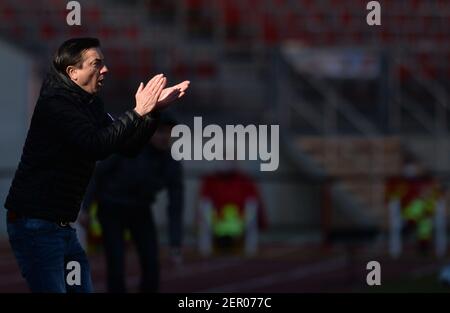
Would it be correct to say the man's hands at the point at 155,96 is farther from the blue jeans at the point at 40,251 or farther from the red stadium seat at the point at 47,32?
the red stadium seat at the point at 47,32

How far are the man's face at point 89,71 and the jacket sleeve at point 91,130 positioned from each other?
20cm

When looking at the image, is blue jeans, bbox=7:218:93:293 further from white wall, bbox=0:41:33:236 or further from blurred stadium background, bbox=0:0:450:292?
white wall, bbox=0:41:33:236

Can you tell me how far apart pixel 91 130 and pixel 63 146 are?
0.21m

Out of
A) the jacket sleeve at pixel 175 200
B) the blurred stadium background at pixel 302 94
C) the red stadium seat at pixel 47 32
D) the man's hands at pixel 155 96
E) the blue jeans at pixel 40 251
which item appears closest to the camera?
the man's hands at pixel 155 96

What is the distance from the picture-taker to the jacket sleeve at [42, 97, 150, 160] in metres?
6.13

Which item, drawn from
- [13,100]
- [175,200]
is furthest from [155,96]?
[13,100]

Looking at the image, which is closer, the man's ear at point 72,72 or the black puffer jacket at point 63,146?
the black puffer jacket at point 63,146

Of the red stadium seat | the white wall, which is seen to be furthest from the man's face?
the red stadium seat

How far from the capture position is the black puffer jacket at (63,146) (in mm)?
6148

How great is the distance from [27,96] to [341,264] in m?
6.06

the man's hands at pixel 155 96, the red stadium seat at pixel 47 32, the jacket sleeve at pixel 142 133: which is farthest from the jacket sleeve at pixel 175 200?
the red stadium seat at pixel 47 32

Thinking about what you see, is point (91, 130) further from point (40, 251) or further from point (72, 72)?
point (40, 251)
